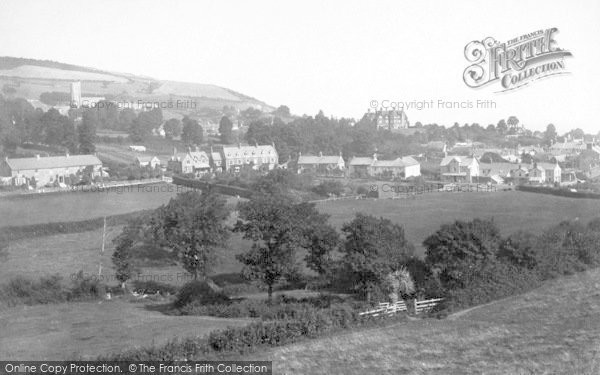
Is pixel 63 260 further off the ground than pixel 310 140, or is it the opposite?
pixel 310 140

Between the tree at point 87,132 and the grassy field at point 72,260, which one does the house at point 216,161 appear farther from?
the grassy field at point 72,260

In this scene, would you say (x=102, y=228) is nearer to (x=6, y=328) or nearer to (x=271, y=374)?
(x=6, y=328)

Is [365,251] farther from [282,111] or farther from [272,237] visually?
[282,111]

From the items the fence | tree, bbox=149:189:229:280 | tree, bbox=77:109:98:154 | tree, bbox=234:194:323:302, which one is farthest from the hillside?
the fence

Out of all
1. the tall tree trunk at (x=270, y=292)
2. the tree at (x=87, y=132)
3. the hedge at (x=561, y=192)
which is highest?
the tree at (x=87, y=132)

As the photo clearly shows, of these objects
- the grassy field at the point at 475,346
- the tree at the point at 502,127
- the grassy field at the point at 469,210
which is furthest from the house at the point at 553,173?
the grassy field at the point at 475,346

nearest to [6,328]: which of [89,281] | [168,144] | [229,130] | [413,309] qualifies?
[89,281]

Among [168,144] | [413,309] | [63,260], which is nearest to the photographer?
[413,309]
